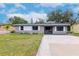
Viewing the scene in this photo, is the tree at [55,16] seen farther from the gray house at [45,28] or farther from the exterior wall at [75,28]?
the exterior wall at [75,28]

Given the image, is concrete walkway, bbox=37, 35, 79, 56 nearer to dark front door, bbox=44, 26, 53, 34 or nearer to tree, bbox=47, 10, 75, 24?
dark front door, bbox=44, 26, 53, 34

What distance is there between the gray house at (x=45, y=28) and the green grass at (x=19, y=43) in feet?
0.63

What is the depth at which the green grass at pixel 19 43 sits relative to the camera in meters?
7.29

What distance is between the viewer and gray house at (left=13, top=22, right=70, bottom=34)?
781 cm

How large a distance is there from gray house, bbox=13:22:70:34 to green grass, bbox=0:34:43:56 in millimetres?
193

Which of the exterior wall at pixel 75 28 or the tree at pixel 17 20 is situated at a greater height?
the tree at pixel 17 20

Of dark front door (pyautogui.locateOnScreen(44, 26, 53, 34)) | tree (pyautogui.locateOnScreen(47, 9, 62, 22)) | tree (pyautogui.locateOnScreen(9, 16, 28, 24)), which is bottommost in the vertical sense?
dark front door (pyautogui.locateOnScreen(44, 26, 53, 34))

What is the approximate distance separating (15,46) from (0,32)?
2.73 feet

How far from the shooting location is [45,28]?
8016mm

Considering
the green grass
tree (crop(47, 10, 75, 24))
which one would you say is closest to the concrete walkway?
the green grass

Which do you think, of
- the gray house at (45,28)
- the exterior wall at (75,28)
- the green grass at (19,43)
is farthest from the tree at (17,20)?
the exterior wall at (75,28)

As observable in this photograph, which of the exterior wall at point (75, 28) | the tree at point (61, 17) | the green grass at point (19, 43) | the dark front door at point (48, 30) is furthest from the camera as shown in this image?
the dark front door at point (48, 30)

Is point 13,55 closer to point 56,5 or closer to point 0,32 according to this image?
point 0,32

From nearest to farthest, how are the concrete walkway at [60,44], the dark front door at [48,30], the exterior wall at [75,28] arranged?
the concrete walkway at [60,44], the exterior wall at [75,28], the dark front door at [48,30]
